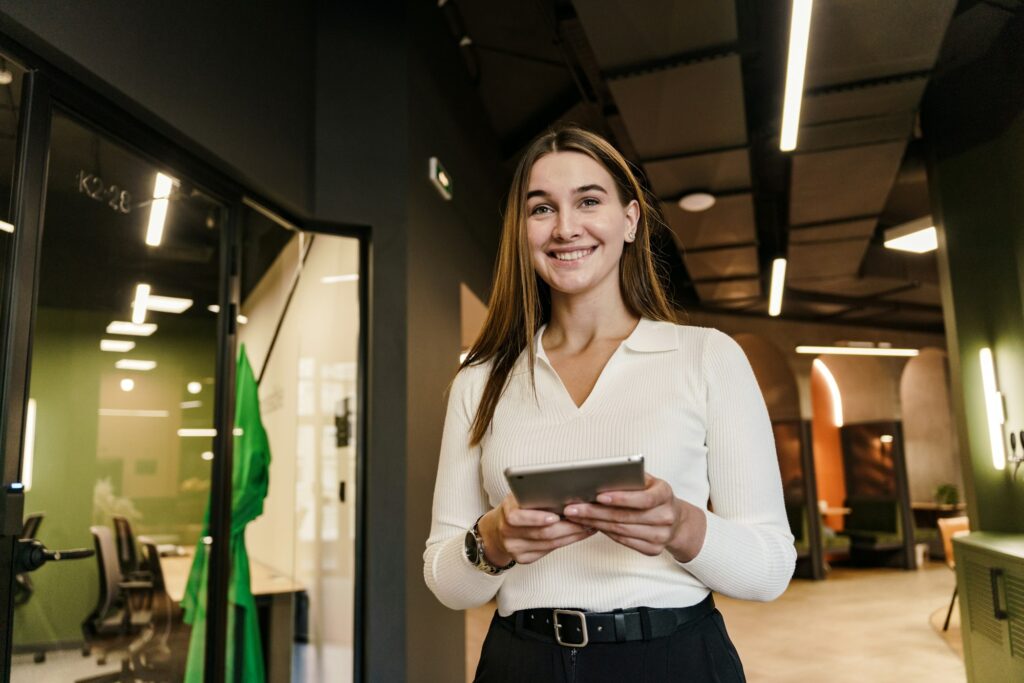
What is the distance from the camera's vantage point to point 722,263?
840 cm

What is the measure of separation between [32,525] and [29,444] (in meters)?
0.25

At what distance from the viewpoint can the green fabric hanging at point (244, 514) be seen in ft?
11.8

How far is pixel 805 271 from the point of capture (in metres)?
8.97

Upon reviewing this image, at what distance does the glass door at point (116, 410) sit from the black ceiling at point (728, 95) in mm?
2014

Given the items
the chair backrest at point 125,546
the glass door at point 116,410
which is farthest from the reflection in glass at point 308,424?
the chair backrest at point 125,546

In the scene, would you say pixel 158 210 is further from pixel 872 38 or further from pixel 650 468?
pixel 872 38

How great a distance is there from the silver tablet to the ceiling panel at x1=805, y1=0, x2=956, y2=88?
3614 mm

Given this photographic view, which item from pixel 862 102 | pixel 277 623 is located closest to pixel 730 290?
pixel 862 102

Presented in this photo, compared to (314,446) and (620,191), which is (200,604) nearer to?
(314,446)

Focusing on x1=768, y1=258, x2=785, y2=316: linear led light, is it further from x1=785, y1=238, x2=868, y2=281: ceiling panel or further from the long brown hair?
the long brown hair

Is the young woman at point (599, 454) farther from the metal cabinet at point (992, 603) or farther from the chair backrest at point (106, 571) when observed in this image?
the metal cabinet at point (992, 603)

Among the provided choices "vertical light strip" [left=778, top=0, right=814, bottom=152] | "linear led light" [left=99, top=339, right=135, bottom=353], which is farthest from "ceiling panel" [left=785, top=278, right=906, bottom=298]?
"linear led light" [left=99, top=339, right=135, bottom=353]

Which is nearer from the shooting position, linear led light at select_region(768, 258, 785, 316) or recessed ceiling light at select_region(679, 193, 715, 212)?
recessed ceiling light at select_region(679, 193, 715, 212)

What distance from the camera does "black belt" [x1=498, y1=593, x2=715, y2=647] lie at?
1048 mm
